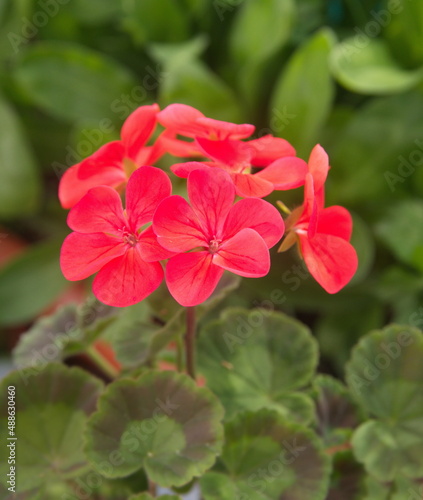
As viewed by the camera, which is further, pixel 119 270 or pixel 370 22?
pixel 370 22

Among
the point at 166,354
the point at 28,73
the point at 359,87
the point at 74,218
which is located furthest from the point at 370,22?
the point at 74,218

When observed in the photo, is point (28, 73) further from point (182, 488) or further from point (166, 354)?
point (182, 488)

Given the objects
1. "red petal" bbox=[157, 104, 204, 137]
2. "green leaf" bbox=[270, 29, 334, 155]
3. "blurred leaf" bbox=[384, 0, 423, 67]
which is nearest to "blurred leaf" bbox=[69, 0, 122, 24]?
"green leaf" bbox=[270, 29, 334, 155]

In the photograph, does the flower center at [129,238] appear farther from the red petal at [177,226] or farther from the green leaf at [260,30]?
the green leaf at [260,30]

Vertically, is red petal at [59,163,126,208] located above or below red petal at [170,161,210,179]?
below

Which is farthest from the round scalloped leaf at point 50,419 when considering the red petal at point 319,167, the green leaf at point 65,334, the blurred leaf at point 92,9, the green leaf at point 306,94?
the blurred leaf at point 92,9

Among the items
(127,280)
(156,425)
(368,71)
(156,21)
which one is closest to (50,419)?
(156,425)

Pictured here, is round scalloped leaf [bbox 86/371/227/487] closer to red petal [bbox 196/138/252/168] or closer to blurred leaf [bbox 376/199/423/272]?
red petal [bbox 196/138/252/168]
